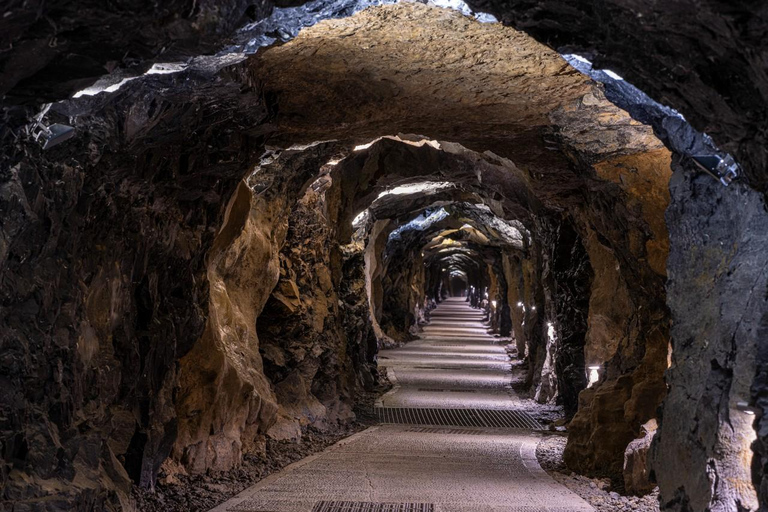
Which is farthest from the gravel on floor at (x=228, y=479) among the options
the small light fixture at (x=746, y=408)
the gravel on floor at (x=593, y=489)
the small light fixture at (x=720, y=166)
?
the small light fixture at (x=720, y=166)

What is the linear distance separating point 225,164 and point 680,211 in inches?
144

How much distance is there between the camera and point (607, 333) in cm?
931

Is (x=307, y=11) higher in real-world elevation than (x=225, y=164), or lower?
higher

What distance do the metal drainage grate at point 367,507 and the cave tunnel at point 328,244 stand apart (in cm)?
5

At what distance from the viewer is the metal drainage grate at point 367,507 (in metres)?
6.04

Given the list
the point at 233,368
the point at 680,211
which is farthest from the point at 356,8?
the point at 233,368

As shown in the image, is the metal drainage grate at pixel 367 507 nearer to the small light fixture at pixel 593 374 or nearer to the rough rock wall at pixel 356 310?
the small light fixture at pixel 593 374

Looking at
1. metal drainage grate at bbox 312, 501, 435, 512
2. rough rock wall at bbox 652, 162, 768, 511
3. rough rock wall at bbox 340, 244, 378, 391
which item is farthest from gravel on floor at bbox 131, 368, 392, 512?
rough rock wall at bbox 652, 162, 768, 511

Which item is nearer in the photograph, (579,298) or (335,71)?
(335,71)

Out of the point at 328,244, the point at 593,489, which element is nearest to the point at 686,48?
the point at 593,489

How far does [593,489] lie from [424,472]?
162 centimetres

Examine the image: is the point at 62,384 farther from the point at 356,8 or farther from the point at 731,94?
the point at 731,94

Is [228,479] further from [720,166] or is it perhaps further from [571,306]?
[571,306]

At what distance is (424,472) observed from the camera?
7500mm
